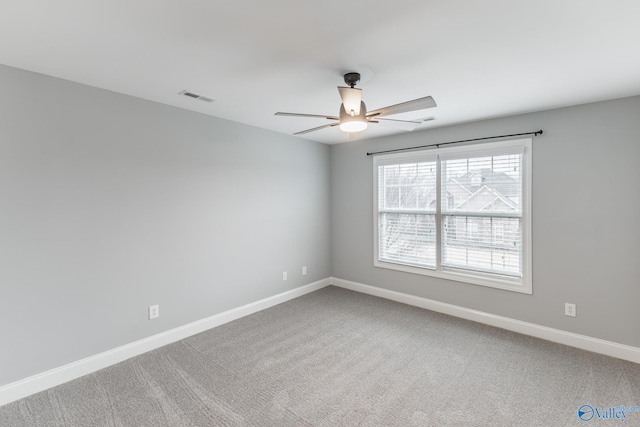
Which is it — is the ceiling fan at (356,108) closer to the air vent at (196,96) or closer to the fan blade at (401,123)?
the fan blade at (401,123)

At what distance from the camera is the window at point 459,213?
3342mm

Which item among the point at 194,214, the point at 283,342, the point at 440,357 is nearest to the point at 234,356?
the point at 283,342

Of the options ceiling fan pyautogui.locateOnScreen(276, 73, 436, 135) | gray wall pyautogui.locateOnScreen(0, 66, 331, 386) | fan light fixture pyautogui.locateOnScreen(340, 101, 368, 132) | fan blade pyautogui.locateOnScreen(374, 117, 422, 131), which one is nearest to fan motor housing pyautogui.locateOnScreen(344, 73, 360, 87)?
ceiling fan pyautogui.locateOnScreen(276, 73, 436, 135)

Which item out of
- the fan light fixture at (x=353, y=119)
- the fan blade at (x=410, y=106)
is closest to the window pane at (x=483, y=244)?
the fan blade at (x=410, y=106)

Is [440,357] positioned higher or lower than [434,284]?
lower

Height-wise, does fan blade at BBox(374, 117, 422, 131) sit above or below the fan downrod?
below

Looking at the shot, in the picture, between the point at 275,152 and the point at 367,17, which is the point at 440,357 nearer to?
the point at 367,17

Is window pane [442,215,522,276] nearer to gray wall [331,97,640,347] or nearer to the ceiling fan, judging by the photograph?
gray wall [331,97,640,347]

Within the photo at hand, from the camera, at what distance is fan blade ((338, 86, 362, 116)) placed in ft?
6.76

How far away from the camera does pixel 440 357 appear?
2.79 meters

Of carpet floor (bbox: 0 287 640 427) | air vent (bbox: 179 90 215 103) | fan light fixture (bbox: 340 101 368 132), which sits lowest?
carpet floor (bbox: 0 287 640 427)

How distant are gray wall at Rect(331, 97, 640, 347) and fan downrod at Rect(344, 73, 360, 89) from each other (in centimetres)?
202

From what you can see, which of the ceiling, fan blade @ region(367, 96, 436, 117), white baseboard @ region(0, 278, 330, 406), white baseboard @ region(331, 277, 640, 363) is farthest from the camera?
white baseboard @ region(331, 277, 640, 363)

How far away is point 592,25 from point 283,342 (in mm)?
3358
